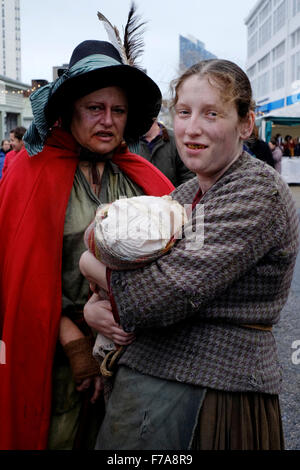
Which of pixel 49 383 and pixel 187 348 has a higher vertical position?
pixel 187 348

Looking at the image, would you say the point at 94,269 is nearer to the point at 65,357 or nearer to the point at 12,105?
the point at 65,357

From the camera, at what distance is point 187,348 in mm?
1405

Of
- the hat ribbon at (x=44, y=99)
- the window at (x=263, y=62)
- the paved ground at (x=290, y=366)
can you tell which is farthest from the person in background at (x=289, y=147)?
the window at (x=263, y=62)

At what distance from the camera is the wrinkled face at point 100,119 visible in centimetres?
202

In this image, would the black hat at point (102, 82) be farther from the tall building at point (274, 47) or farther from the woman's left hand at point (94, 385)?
the tall building at point (274, 47)

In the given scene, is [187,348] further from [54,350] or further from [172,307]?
[54,350]

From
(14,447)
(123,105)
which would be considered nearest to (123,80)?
(123,105)

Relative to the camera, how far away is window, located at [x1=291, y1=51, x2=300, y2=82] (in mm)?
44825

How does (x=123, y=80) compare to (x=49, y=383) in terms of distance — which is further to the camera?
(x=123, y=80)

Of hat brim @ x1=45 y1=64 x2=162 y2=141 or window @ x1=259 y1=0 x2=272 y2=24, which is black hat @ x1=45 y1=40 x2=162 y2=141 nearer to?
hat brim @ x1=45 y1=64 x2=162 y2=141

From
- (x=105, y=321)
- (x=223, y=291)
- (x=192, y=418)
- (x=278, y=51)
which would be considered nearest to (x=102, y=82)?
(x=105, y=321)

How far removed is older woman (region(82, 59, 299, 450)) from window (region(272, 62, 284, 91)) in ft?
174

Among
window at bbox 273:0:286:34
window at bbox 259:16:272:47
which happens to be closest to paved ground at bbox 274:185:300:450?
window at bbox 273:0:286:34

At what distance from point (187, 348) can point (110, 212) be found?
453 millimetres
